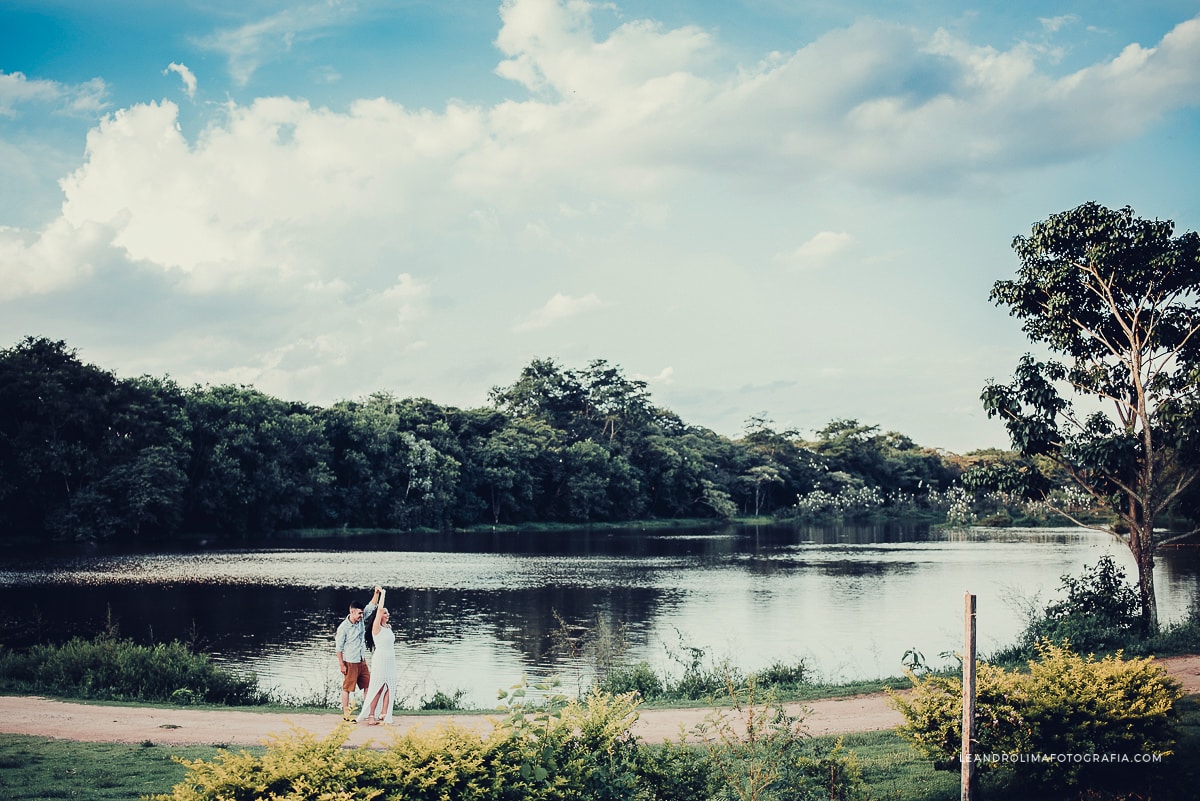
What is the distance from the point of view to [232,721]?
1289 centimetres

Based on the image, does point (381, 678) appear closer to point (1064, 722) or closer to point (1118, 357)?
point (1064, 722)

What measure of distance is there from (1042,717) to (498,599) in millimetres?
25537

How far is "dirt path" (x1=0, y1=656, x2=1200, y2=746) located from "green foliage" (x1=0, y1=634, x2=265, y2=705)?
42.7 inches

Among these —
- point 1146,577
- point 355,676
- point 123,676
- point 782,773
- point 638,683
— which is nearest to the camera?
point 782,773

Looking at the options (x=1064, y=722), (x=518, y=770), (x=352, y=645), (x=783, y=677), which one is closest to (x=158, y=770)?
(x=352, y=645)

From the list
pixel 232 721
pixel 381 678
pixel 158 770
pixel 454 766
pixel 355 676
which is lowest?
pixel 232 721

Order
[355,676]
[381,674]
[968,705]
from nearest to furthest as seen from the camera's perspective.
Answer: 1. [968,705]
2. [381,674]
3. [355,676]

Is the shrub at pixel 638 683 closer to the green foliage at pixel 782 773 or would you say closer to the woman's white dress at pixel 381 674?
the woman's white dress at pixel 381 674

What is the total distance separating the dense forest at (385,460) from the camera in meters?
56.9

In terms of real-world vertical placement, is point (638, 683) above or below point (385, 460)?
below

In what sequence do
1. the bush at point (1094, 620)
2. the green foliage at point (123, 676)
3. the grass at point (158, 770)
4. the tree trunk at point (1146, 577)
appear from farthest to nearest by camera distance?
1. the tree trunk at point (1146, 577)
2. the bush at point (1094, 620)
3. the green foliage at point (123, 676)
4. the grass at point (158, 770)

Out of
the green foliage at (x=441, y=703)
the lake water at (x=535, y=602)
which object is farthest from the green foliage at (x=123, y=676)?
the green foliage at (x=441, y=703)

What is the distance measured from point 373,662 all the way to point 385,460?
68139mm

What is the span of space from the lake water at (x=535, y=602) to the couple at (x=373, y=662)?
4293 millimetres
